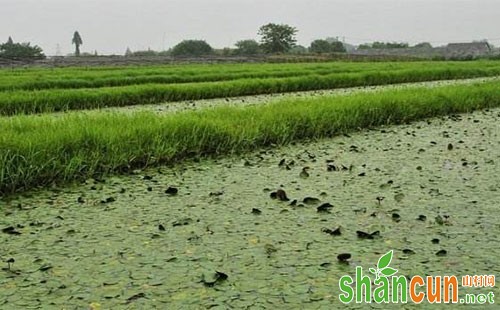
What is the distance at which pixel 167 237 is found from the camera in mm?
1610

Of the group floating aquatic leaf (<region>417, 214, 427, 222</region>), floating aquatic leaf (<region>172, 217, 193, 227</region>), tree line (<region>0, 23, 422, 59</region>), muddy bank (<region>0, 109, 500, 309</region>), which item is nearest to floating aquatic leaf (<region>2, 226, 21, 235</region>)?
muddy bank (<region>0, 109, 500, 309</region>)

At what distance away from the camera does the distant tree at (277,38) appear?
3981 cm

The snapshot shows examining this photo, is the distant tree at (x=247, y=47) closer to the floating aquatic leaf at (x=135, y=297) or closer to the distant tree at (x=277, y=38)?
the distant tree at (x=277, y=38)

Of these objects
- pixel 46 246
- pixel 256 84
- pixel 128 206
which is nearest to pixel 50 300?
pixel 46 246

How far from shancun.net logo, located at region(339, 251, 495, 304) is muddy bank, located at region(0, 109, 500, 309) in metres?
0.04

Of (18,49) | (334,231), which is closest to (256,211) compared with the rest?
(334,231)

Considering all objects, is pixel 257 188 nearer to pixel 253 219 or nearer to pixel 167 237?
pixel 253 219

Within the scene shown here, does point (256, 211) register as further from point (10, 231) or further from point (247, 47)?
point (247, 47)

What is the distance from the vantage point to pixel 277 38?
3981 centimetres

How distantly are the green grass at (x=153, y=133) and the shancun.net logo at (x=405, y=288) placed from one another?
166 centimetres

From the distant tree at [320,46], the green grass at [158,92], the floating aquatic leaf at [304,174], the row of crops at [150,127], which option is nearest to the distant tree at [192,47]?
the distant tree at [320,46]

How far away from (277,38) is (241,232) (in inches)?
1554

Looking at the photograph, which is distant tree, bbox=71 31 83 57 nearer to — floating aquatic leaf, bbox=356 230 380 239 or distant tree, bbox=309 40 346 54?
distant tree, bbox=309 40 346 54

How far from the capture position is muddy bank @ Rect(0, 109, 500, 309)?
124 cm
